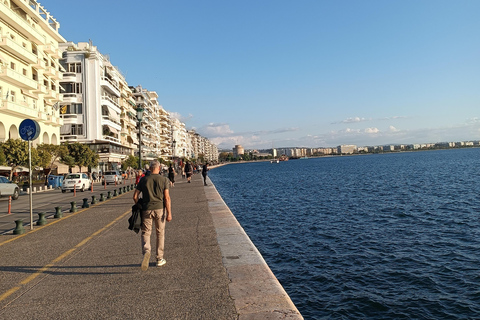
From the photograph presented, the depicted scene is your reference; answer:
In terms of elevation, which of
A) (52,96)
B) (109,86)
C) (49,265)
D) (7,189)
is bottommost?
(49,265)

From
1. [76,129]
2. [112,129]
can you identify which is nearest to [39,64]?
[76,129]

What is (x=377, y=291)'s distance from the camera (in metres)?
8.87

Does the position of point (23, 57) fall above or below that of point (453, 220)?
above

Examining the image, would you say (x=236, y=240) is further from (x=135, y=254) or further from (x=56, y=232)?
(x=56, y=232)

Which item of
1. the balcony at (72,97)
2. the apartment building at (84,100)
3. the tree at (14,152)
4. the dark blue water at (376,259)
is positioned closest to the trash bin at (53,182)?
the tree at (14,152)

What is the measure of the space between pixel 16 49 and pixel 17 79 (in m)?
2.82

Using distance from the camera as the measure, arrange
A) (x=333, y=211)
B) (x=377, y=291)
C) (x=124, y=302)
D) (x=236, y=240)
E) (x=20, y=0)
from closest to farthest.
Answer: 1. (x=124, y=302)
2. (x=236, y=240)
3. (x=377, y=291)
4. (x=333, y=211)
5. (x=20, y=0)

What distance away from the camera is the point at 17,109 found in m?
34.6

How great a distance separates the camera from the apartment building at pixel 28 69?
110 feet

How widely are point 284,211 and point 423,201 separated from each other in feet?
33.9

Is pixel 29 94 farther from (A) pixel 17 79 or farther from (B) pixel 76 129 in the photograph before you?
(B) pixel 76 129

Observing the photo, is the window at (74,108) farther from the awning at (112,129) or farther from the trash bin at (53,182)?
the trash bin at (53,182)

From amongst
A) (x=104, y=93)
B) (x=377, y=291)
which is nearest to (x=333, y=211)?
(x=377, y=291)

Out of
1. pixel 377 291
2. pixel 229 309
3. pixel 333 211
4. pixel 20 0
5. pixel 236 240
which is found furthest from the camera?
pixel 20 0
